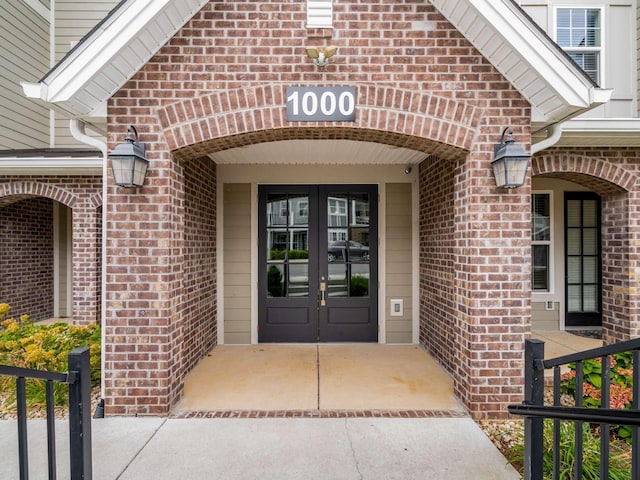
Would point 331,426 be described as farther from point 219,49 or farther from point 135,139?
point 219,49

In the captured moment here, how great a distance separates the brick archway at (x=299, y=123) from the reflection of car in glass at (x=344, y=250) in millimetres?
2698

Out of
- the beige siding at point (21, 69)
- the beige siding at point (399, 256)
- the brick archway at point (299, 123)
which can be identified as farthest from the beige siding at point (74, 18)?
the beige siding at point (399, 256)

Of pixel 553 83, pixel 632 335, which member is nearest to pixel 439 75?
pixel 553 83

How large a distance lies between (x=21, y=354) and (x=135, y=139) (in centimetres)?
282

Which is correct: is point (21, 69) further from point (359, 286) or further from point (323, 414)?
point (323, 414)

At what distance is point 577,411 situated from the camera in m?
1.79

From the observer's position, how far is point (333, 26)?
3766mm

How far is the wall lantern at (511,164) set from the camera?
3.51m

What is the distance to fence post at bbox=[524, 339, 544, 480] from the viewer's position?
87.4 inches

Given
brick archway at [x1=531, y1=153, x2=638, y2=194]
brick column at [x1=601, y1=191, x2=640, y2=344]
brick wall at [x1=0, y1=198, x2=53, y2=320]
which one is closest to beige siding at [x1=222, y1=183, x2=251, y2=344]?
brick archway at [x1=531, y1=153, x2=638, y2=194]

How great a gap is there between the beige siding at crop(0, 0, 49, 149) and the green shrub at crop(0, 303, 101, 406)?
163 inches

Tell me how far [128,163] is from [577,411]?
12.0 ft

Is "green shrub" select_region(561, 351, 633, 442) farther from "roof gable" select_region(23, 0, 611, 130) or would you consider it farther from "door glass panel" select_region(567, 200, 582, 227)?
"door glass panel" select_region(567, 200, 582, 227)

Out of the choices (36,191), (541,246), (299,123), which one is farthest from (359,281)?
(36,191)
